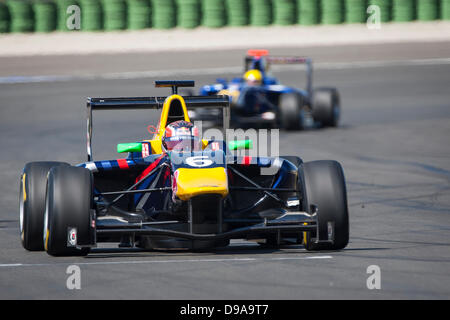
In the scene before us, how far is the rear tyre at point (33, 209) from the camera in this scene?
841 centimetres

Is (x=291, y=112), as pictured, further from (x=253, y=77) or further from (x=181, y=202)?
(x=181, y=202)

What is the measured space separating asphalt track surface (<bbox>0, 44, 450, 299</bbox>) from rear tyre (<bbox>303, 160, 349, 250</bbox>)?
17 centimetres

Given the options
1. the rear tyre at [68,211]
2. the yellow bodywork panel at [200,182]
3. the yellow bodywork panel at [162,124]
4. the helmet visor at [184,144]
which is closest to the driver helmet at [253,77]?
the yellow bodywork panel at [162,124]

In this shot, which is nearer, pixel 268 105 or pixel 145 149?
pixel 145 149

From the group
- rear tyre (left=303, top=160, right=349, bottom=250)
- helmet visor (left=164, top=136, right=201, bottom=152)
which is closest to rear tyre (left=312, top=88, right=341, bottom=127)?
helmet visor (left=164, top=136, right=201, bottom=152)

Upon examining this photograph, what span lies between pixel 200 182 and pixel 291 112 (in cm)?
1253

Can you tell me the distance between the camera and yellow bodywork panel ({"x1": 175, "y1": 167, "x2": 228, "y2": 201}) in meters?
7.80

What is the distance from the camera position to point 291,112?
20.2 meters

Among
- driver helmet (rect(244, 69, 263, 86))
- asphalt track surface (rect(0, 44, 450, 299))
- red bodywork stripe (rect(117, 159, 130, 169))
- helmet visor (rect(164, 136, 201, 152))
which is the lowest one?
asphalt track surface (rect(0, 44, 450, 299))

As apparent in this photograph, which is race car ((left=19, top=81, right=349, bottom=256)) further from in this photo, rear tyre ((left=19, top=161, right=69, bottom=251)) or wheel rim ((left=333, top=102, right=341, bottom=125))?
wheel rim ((left=333, top=102, right=341, bottom=125))

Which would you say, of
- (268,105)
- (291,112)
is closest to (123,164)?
(291,112)

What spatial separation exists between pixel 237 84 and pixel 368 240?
40.2 feet

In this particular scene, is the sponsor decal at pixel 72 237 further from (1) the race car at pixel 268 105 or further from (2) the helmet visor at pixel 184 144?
(1) the race car at pixel 268 105

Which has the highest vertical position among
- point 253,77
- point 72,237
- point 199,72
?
point 199,72
